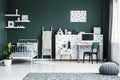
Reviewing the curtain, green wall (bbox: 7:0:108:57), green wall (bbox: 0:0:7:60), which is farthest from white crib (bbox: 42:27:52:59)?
A: the curtain

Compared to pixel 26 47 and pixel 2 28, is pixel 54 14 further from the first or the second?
pixel 2 28

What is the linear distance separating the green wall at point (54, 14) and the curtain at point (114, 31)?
841 mm

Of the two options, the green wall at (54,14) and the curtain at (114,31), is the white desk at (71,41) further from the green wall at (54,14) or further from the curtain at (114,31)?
the curtain at (114,31)

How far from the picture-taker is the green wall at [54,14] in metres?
11.2

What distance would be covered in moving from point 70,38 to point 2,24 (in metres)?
2.64

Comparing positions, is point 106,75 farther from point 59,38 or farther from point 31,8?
point 31,8

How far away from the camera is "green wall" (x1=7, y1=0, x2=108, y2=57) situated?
11180 mm

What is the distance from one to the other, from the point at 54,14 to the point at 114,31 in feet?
8.48

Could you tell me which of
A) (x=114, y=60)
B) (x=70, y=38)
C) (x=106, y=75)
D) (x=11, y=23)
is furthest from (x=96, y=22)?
(x=106, y=75)

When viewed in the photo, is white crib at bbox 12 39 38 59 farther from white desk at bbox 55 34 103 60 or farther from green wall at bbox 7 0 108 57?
white desk at bbox 55 34 103 60

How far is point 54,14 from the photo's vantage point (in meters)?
11.2

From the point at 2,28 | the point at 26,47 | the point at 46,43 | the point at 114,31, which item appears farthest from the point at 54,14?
the point at 114,31

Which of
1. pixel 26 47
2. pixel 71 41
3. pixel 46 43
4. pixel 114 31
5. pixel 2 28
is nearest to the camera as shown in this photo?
pixel 114 31

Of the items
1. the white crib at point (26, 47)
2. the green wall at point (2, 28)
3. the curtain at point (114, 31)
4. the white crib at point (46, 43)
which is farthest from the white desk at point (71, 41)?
the green wall at point (2, 28)
